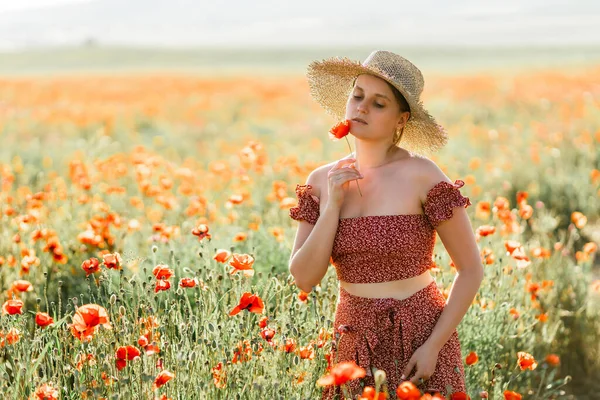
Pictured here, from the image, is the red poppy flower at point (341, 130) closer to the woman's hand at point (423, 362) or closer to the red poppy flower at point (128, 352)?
the woman's hand at point (423, 362)

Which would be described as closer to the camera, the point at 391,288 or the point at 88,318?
the point at 88,318

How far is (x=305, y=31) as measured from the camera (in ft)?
541

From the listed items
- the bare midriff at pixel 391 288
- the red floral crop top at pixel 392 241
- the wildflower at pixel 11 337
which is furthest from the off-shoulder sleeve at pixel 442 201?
the wildflower at pixel 11 337

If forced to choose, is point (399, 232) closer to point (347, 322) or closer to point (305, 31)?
point (347, 322)

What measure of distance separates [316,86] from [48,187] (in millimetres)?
2985

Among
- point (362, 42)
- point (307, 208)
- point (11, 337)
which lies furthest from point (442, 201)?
point (362, 42)

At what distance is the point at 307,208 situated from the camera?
251cm

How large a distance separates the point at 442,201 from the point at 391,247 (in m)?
0.20

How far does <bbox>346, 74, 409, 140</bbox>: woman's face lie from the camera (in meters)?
2.40

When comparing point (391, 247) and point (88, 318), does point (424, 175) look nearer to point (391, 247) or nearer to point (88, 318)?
point (391, 247)

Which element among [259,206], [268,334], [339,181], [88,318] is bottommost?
[259,206]

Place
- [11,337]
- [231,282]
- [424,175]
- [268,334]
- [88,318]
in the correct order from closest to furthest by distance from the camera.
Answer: [88,318]
[268,334]
[11,337]
[424,175]
[231,282]

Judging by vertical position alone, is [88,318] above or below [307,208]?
below

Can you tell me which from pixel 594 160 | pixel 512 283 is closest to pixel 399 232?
pixel 512 283
